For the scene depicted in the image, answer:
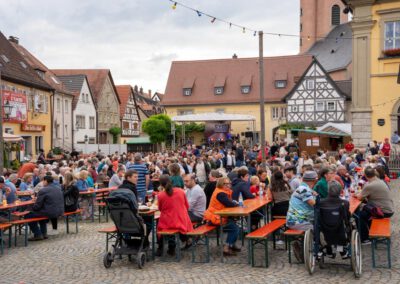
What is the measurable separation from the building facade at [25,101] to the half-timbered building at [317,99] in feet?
76.3

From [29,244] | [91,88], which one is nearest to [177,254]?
Result: [29,244]

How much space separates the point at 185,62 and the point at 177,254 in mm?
54380

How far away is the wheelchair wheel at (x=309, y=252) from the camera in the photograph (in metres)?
7.81

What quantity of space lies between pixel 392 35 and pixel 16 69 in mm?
23179

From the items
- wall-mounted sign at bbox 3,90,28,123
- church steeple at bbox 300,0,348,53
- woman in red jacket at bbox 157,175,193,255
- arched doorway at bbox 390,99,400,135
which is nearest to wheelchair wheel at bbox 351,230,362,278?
woman in red jacket at bbox 157,175,193,255

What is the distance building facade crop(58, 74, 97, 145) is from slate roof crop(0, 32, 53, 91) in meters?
10.0

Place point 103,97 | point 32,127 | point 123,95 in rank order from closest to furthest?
point 32,127
point 103,97
point 123,95

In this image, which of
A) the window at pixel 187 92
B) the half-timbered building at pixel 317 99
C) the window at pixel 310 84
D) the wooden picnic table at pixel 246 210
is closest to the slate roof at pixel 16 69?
the window at pixel 187 92

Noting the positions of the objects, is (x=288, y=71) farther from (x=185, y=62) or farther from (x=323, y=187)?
(x=323, y=187)

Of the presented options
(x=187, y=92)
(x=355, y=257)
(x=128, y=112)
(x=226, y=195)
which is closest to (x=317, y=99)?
(x=187, y=92)

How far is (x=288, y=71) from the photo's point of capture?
2260 inches

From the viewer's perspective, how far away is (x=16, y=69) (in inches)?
1369

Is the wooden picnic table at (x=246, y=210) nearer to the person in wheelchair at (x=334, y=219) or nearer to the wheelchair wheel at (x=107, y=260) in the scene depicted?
the person in wheelchair at (x=334, y=219)

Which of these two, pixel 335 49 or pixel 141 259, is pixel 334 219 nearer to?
pixel 141 259
